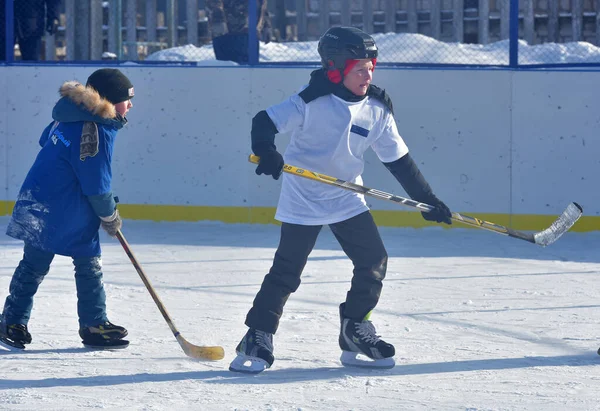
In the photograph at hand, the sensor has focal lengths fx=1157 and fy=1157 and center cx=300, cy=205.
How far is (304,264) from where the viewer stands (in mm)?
4004

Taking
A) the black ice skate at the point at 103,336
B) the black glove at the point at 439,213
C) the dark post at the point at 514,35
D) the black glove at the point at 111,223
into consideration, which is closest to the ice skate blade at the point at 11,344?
the black ice skate at the point at 103,336

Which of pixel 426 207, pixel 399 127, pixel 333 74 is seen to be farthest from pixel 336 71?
pixel 399 127

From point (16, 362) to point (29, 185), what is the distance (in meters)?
0.64

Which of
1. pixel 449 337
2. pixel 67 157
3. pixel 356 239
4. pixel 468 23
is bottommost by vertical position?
pixel 449 337

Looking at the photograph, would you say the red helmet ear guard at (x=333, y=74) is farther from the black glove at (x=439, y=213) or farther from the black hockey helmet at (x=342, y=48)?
the black glove at (x=439, y=213)

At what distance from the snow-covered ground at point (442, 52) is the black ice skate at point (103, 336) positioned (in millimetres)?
4208

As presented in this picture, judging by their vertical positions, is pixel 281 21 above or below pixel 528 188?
above

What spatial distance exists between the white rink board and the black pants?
12.8 ft

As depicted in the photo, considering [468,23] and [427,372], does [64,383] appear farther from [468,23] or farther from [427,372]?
[468,23]

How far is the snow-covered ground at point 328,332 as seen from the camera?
3.56m

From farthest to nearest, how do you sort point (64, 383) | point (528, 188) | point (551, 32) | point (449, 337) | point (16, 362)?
point (551, 32)
point (528, 188)
point (449, 337)
point (16, 362)
point (64, 383)

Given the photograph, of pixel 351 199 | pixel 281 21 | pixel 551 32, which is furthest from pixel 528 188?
pixel 351 199

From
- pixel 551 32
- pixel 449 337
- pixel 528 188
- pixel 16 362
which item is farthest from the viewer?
pixel 551 32

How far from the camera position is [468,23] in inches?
335
